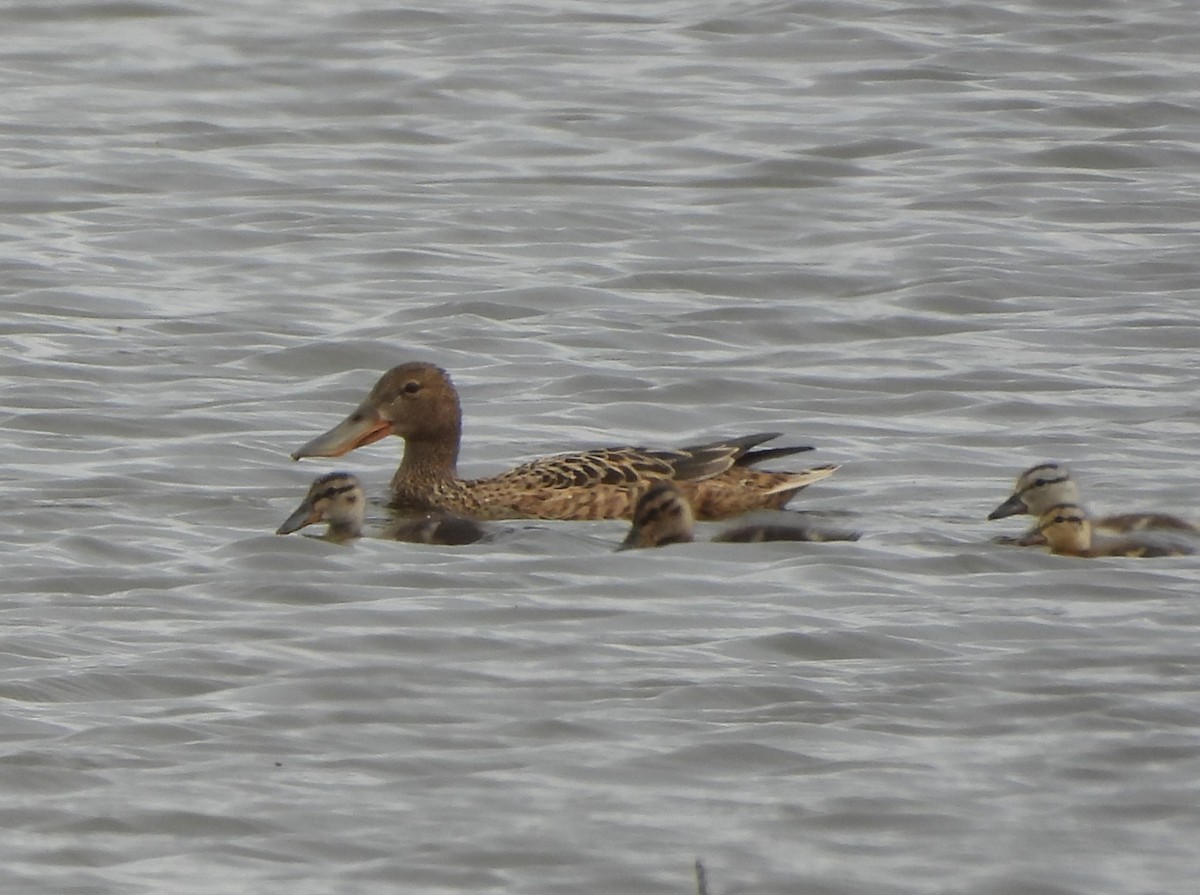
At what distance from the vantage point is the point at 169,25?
1777 cm

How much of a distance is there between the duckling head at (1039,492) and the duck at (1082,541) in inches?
2.2

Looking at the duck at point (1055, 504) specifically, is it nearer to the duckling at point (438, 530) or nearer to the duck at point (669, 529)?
the duck at point (669, 529)

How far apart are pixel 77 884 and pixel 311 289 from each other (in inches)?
272

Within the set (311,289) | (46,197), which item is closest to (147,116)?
(46,197)

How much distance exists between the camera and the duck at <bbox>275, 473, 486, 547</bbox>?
881cm

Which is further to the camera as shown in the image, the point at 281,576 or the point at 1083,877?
the point at 281,576

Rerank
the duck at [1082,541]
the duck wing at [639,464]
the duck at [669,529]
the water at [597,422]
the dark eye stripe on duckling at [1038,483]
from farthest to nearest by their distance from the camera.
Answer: the duck wing at [639,464], the duck at [669,529], the dark eye stripe on duckling at [1038,483], the duck at [1082,541], the water at [597,422]

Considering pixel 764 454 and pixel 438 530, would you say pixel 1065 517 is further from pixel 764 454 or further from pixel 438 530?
pixel 438 530

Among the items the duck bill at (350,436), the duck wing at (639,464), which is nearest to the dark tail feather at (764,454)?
the duck wing at (639,464)

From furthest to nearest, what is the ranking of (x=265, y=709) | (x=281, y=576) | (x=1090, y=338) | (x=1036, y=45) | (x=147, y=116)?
1. (x=1036, y=45)
2. (x=147, y=116)
3. (x=1090, y=338)
4. (x=281, y=576)
5. (x=265, y=709)

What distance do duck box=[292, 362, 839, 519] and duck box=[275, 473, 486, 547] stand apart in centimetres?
31

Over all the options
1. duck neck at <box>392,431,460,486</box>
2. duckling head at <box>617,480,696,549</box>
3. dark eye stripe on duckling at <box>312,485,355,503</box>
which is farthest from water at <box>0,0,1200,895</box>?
duck neck at <box>392,431,460,486</box>

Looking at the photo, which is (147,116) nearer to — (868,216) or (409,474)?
(868,216)

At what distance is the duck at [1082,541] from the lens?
8477 mm
